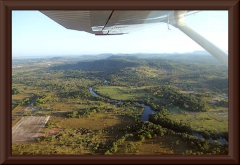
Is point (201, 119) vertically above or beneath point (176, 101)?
beneath

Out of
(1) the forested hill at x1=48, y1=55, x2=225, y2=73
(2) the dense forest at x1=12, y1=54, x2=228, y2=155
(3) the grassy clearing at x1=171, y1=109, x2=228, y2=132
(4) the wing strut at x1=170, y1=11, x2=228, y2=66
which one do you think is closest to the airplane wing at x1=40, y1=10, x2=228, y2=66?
(4) the wing strut at x1=170, y1=11, x2=228, y2=66

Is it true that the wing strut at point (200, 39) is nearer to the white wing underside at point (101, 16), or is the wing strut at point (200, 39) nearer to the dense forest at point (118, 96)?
the white wing underside at point (101, 16)

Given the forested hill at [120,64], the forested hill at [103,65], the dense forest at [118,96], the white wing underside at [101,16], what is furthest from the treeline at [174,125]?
the white wing underside at [101,16]

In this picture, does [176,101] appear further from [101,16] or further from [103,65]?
[101,16]

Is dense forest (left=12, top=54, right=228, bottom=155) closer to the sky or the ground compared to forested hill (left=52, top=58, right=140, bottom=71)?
closer to the ground

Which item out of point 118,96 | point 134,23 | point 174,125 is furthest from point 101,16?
point 118,96

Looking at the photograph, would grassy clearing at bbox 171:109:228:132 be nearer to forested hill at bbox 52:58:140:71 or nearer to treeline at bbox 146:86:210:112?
treeline at bbox 146:86:210:112

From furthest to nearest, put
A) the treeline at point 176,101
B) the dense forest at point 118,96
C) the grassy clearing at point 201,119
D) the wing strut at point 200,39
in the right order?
the treeline at point 176,101 → the dense forest at point 118,96 → the grassy clearing at point 201,119 → the wing strut at point 200,39

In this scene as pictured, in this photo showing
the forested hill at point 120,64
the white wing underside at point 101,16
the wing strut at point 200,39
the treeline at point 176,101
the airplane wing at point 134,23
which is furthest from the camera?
the forested hill at point 120,64

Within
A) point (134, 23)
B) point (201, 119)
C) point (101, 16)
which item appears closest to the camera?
point (101, 16)
